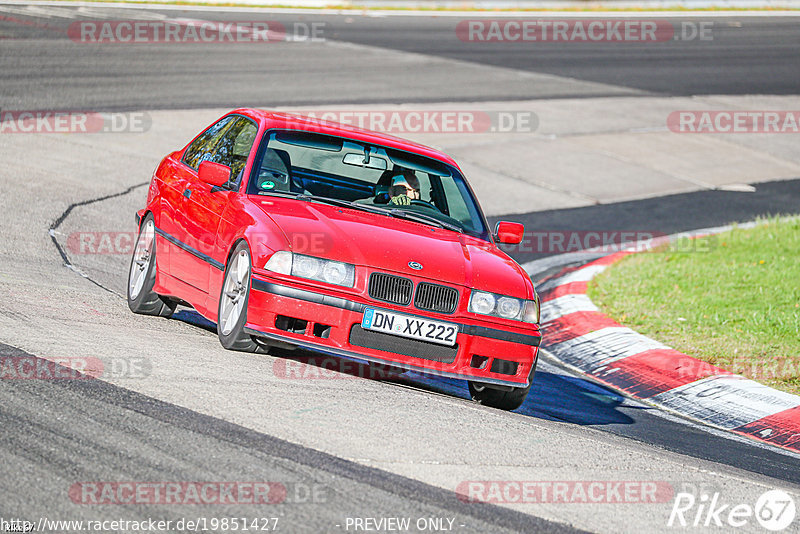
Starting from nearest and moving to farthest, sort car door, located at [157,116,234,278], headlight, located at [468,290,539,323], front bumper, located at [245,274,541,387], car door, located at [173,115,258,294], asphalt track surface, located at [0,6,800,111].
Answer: front bumper, located at [245,274,541,387], headlight, located at [468,290,539,323], car door, located at [173,115,258,294], car door, located at [157,116,234,278], asphalt track surface, located at [0,6,800,111]

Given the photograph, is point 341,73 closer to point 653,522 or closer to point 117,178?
point 117,178

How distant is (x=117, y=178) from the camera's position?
1309cm

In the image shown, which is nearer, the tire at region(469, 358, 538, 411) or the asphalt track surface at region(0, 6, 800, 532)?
the asphalt track surface at region(0, 6, 800, 532)

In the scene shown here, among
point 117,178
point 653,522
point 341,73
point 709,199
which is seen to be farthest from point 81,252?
point 341,73

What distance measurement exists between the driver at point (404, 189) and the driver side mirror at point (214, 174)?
1.17 m

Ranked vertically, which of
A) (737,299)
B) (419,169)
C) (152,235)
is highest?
(419,169)

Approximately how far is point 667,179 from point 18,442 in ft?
44.7

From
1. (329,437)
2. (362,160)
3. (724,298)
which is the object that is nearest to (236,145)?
(362,160)

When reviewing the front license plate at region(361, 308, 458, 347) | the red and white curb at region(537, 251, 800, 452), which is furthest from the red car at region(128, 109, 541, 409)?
the red and white curb at region(537, 251, 800, 452)

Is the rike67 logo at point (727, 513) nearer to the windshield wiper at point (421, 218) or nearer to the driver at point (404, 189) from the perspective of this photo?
the windshield wiper at point (421, 218)

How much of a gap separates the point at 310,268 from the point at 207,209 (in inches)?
51.1

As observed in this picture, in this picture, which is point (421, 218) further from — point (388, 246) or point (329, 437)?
point (329, 437)

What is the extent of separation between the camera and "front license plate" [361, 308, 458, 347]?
6238 millimetres

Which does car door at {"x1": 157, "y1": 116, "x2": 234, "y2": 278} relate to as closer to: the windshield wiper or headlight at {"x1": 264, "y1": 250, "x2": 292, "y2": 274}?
headlight at {"x1": 264, "y1": 250, "x2": 292, "y2": 274}
